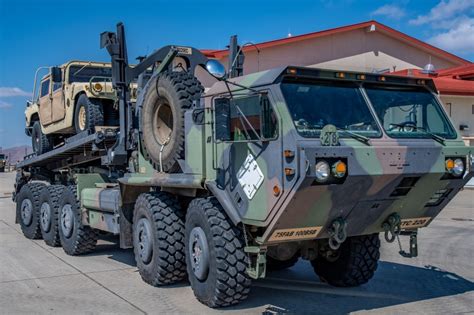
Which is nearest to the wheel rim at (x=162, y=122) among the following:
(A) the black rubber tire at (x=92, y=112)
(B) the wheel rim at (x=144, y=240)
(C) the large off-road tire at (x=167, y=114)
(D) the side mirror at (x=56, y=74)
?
(C) the large off-road tire at (x=167, y=114)

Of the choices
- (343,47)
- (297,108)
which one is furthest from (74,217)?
(343,47)

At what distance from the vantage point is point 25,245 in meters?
11.0

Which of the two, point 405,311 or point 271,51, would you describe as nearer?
point 405,311

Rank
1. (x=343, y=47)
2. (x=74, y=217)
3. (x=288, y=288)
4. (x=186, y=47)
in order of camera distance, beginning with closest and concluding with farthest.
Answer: (x=288, y=288) < (x=186, y=47) < (x=74, y=217) < (x=343, y=47)

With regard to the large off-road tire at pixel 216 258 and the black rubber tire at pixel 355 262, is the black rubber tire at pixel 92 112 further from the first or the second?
the black rubber tire at pixel 355 262

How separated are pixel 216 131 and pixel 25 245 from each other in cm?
639

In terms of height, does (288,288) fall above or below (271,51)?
below

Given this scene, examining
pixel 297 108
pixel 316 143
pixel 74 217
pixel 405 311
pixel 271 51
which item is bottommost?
pixel 405 311

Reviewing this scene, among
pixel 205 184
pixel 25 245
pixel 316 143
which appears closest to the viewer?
pixel 316 143

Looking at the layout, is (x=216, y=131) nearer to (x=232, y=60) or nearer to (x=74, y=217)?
(x=232, y=60)

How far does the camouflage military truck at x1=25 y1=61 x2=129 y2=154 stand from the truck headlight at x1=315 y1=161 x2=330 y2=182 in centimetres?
545

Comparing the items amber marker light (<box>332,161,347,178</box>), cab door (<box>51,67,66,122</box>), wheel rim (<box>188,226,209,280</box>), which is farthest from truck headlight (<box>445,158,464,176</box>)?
cab door (<box>51,67,66,122</box>)

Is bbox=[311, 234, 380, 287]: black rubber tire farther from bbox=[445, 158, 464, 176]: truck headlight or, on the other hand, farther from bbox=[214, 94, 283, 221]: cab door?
bbox=[214, 94, 283, 221]: cab door

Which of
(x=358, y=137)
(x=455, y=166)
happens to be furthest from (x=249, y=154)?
(x=455, y=166)
